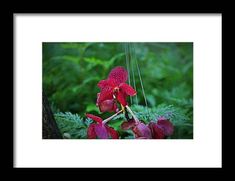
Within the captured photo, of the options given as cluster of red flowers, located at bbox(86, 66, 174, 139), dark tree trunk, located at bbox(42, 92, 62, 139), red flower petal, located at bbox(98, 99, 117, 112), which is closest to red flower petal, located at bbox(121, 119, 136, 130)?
cluster of red flowers, located at bbox(86, 66, 174, 139)

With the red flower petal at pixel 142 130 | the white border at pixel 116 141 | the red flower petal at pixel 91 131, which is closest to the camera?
the red flower petal at pixel 142 130

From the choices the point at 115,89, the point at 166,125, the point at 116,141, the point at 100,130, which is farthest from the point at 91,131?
the point at 166,125

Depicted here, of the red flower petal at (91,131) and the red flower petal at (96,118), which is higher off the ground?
the red flower petal at (96,118)

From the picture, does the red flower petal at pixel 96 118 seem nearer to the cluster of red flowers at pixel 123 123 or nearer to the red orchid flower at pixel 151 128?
the cluster of red flowers at pixel 123 123

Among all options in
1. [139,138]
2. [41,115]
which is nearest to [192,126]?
[139,138]

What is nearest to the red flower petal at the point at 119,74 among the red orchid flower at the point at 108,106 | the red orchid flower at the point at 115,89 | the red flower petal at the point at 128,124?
the red orchid flower at the point at 115,89

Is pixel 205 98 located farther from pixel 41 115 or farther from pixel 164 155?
pixel 41 115

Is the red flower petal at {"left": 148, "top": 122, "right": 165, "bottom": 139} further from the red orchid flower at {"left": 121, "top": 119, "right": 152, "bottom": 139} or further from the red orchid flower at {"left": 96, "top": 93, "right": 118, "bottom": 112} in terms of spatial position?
the red orchid flower at {"left": 96, "top": 93, "right": 118, "bottom": 112}
